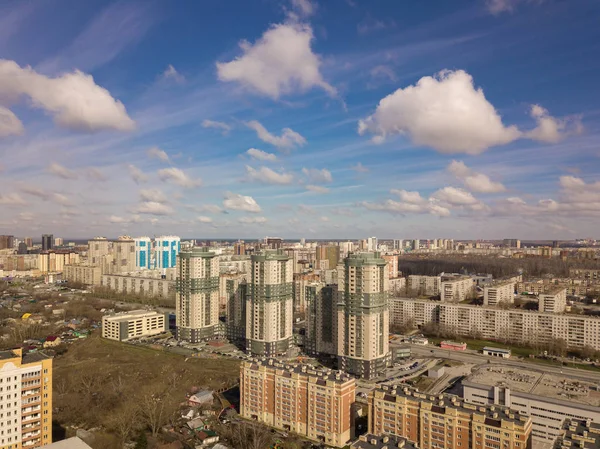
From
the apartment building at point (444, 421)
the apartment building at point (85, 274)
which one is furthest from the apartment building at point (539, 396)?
the apartment building at point (85, 274)

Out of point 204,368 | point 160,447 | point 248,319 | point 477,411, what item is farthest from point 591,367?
point 160,447

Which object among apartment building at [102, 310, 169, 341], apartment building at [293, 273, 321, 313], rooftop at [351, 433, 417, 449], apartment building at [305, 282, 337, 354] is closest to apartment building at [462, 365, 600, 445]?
rooftop at [351, 433, 417, 449]

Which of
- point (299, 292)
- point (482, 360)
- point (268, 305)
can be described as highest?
point (268, 305)

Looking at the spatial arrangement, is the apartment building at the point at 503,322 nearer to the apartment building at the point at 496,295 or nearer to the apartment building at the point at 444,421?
the apartment building at the point at 496,295

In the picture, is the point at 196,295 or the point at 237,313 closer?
the point at 196,295

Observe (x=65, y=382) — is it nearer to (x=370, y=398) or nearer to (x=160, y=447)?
(x=160, y=447)

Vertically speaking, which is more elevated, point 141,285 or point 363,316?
point 363,316

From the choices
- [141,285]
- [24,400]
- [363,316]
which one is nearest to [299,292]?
[363,316]

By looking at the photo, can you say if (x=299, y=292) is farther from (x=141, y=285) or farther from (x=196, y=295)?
(x=141, y=285)
